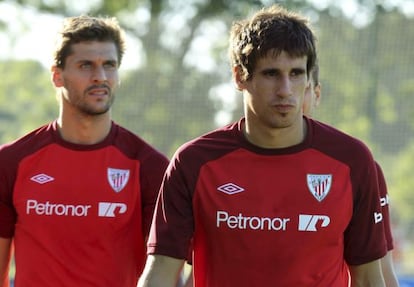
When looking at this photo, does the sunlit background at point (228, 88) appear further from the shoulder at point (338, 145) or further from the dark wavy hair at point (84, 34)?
the shoulder at point (338, 145)

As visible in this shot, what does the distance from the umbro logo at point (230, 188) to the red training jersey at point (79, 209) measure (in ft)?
3.91

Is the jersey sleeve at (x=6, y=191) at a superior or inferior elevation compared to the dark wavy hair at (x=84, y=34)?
inferior

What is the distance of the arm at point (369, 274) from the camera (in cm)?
538

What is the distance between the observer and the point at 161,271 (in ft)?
17.6

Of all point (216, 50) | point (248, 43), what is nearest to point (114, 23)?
point (248, 43)

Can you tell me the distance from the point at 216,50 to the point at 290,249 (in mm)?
8750

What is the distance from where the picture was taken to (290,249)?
5.33 m

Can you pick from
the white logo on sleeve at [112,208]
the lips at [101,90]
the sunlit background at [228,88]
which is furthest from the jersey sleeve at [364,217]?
the sunlit background at [228,88]

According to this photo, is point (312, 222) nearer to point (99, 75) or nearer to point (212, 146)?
point (212, 146)

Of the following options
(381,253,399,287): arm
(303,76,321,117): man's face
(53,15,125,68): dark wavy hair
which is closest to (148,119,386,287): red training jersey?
(381,253,399,287): arm

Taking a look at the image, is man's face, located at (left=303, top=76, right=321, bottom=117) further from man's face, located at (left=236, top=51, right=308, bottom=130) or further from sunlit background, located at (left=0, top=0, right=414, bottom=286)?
sunlit background, located at (left=0, top=0, right=414, bottom=286)

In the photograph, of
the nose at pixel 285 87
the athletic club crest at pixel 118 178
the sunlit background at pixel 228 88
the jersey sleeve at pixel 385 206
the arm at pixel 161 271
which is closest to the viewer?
the nose at pixel 285 87

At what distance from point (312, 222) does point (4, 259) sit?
213 centimetres

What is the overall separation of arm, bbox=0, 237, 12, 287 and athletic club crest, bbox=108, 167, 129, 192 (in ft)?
2.08
